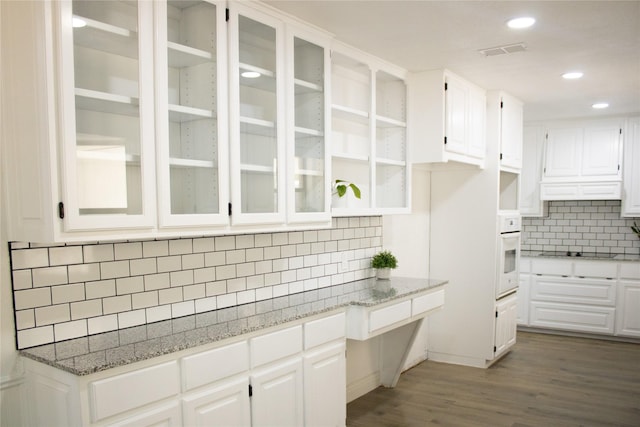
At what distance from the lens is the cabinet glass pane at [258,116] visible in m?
2.61

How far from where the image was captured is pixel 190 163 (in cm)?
236

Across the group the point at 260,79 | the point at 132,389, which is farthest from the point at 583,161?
the point at 132,389

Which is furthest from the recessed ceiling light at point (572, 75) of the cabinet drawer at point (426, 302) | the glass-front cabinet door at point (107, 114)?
the glass-front cabinet door at point (107, 114)

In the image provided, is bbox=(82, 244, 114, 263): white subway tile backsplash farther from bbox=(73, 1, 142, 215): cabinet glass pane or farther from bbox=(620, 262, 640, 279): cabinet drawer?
bbox=(620, 262, 640, 279): cabinet drawer

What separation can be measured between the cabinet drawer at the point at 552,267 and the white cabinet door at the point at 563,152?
41.0 inches

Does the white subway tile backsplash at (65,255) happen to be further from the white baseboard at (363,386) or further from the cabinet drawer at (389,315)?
the white baseboard at (363,386)

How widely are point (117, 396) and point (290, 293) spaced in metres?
1.55

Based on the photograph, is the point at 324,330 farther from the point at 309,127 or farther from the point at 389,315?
the point at 309,127

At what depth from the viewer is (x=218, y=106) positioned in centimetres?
246

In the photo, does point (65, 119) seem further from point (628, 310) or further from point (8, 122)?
point (628, 310)

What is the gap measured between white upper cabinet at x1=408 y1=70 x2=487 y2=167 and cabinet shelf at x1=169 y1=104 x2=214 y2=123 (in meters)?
2.12

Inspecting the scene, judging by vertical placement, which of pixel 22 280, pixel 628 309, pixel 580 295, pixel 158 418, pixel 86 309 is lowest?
pixel 628 309

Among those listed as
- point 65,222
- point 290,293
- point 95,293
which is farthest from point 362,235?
point 65,222

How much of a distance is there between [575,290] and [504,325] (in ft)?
4.88
